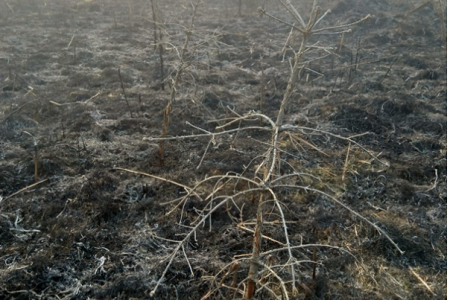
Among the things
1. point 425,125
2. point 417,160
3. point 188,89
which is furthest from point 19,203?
point 425,125

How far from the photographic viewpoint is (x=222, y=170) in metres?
4.62

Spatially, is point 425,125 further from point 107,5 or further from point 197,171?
point 107,5

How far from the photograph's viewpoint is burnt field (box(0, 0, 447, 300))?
3041mm

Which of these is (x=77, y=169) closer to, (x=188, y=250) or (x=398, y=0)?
(x=188, y=250)

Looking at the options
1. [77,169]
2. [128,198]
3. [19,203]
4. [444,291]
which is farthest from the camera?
[77,169]

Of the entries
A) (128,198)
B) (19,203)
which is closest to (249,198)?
(128,198)

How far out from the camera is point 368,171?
4676 millimetres

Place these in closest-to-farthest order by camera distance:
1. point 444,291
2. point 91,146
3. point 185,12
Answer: point 444,291
point 91,146
point 185,12

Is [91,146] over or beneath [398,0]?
beneath

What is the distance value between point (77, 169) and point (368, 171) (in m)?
3.49

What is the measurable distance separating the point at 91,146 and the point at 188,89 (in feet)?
7.67

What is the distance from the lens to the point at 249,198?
415cm

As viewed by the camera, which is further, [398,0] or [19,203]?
[398,0]

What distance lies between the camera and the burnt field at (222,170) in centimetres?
304
